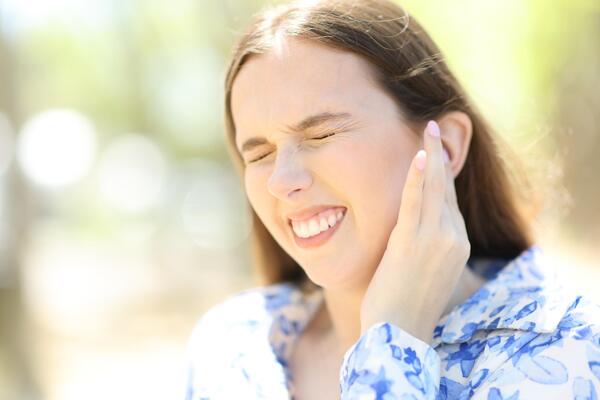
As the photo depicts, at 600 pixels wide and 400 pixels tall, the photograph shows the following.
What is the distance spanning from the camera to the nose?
5.54 feet

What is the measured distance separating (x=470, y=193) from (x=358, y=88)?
50 centimetres

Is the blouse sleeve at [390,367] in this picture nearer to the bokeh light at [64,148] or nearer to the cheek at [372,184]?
the cheek at [372,184]

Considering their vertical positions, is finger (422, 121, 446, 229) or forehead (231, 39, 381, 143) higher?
forehead (231, 39, 381, 143)

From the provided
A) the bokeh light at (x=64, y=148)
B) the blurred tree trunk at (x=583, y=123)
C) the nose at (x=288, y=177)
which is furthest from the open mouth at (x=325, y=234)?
the bokeh light at (x=64, y=148)

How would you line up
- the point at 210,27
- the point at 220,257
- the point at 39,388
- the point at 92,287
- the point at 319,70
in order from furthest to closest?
the point at 220,257, the point at 92,287, the point at 210,27, the point at 39,388, the point at 319,70

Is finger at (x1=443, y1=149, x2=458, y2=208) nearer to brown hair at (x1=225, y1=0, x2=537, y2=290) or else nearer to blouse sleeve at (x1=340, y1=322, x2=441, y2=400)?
brown hair at (x1=225, y1=0, x2=537, y2=290)

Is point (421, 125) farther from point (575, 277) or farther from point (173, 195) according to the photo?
point (173, 195)

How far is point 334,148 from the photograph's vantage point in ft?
5.50

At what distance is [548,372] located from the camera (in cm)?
144

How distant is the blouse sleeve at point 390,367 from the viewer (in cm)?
144

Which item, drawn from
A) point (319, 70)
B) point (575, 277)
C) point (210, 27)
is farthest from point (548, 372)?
point (210, 27)

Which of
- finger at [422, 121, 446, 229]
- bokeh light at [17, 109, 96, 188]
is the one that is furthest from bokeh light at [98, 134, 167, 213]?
finger at [422, 121, 446, 229]

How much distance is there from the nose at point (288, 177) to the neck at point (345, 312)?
366 mm

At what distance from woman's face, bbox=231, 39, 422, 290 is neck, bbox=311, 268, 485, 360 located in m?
0.21
